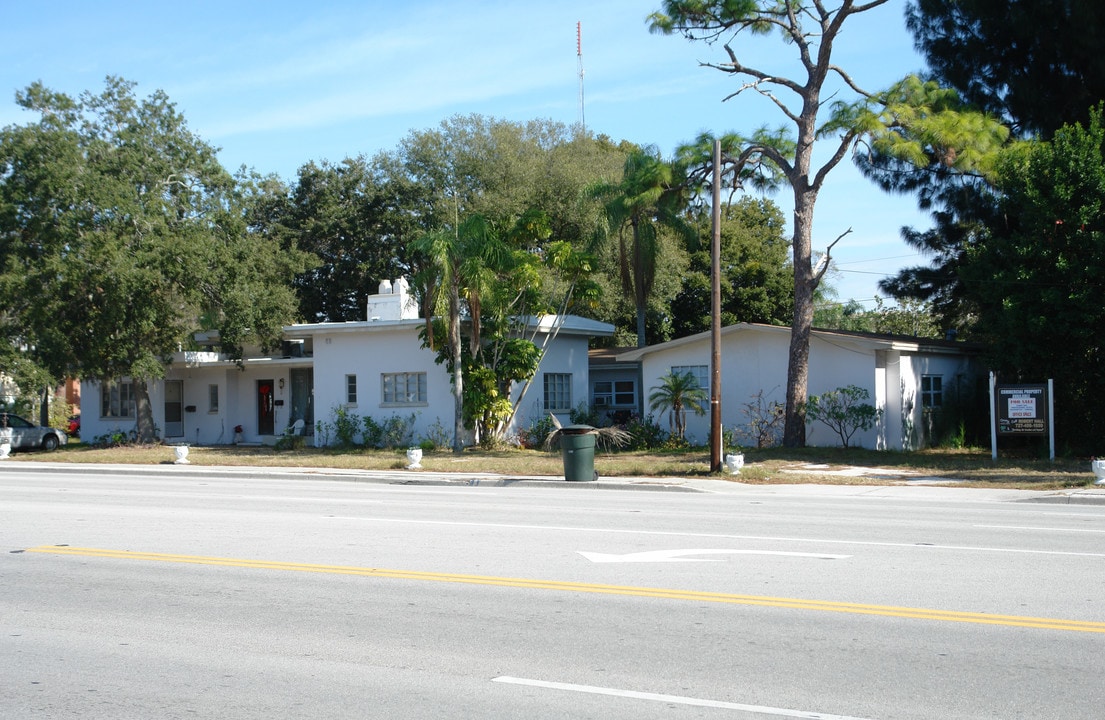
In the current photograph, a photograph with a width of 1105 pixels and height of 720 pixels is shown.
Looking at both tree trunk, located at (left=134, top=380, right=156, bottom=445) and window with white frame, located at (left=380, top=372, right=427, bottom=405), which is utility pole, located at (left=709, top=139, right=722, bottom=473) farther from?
tree trunk, located at (left=134, top=380, right=156, bottom=445)

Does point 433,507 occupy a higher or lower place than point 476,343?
lower

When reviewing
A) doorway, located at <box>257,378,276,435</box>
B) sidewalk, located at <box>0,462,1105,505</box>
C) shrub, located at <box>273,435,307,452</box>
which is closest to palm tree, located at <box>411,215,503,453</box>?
sidewalk, located at <box>0,462,1105,505</box>

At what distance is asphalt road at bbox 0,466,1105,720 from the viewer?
19.8 feet

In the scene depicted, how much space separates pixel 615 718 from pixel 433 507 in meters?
10.8

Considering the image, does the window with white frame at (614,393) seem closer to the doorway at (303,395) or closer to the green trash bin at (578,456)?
the doorway at (303,395)

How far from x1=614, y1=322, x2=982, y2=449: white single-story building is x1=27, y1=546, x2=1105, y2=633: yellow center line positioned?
20.3 m

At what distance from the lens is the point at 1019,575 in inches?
376

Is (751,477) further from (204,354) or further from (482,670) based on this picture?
(204,354)

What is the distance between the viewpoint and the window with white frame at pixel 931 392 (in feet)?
98.1

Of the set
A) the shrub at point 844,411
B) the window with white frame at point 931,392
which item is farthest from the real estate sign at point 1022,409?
the window with white frame at point 931,392

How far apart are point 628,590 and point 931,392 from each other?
78.4 ft

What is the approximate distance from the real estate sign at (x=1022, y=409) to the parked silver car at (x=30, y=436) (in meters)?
30.1

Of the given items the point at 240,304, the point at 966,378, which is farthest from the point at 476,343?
the point at 966,378

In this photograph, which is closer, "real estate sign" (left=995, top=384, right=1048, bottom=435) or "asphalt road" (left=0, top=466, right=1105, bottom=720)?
"asphalt road" (left=0, top=466, right=1105, bottom=720)
